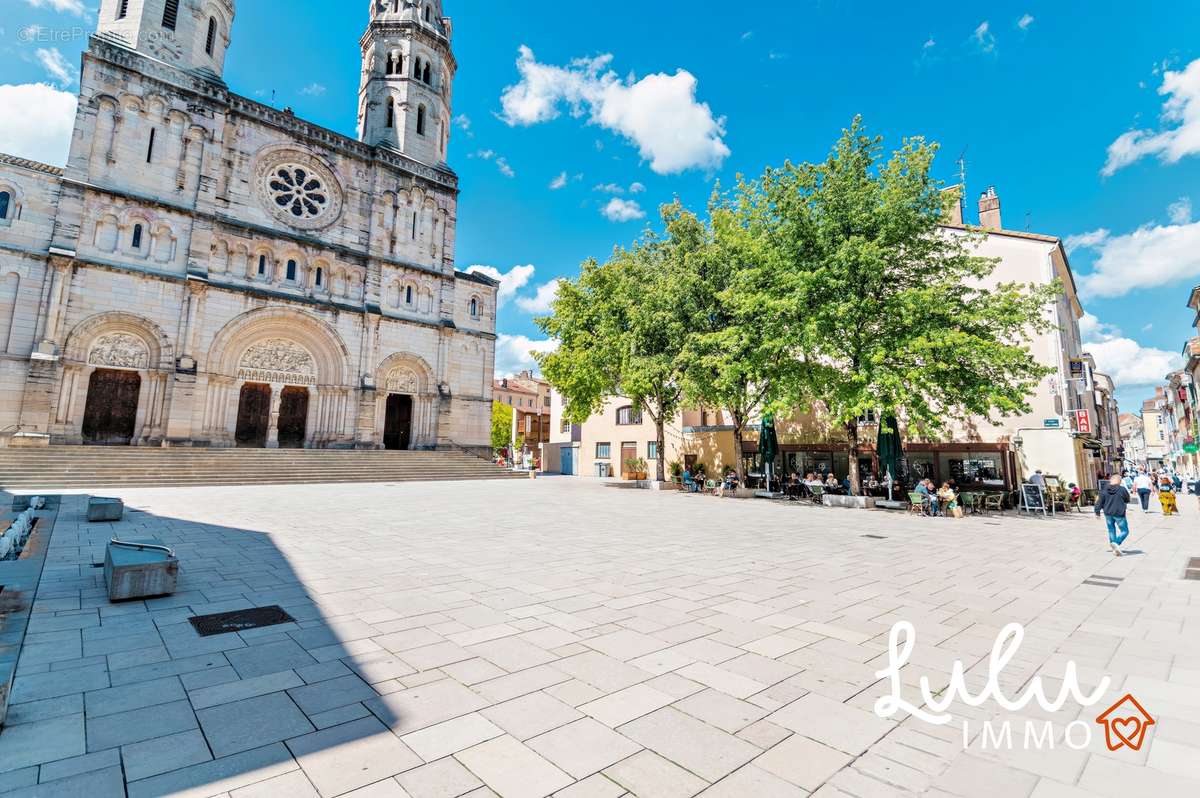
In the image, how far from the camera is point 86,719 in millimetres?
3119

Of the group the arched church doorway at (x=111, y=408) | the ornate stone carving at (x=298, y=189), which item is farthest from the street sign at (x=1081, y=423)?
the arched church doorway at (x=111, y=408)

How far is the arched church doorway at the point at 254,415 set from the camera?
2759 centimetres

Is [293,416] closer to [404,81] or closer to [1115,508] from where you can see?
[404,81]

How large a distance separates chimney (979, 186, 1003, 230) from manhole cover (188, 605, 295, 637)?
36035mm

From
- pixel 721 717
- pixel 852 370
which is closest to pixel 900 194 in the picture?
pixel 852 370

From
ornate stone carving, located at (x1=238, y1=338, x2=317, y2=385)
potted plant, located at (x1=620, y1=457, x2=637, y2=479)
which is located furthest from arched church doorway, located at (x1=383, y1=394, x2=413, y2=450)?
potted plant, located at (x1=620, y1=457, x2=637, y2=479)

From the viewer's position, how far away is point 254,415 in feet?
92.1

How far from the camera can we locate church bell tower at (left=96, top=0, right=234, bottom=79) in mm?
26094

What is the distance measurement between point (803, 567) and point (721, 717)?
5.30 meters

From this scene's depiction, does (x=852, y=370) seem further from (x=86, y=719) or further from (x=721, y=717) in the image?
(x=86, y=719)

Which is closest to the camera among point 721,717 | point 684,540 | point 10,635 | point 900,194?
point 721,717

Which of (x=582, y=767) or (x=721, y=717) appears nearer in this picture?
(x=582, y=767)

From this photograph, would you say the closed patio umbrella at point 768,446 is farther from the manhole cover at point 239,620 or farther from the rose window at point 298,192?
the rose window at point 298,192

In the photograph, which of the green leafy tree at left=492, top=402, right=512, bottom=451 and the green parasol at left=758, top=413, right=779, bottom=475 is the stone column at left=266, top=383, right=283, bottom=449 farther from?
the green leafy tree at left=492, top=402, right=512, bottom=451
